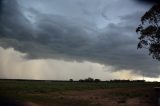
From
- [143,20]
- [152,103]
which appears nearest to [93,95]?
[152,103]

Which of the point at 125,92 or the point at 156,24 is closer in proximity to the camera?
the point at 125,92

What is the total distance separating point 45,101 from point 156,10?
2098cm

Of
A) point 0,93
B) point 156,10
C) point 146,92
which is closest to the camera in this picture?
point 0,93

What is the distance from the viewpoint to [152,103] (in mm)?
34625

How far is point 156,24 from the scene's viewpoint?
160 ft

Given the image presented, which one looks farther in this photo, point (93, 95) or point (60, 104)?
point (93, 95)

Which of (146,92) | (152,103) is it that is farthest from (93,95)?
(152,103)

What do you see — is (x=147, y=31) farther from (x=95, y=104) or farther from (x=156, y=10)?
(x=95, y=104)

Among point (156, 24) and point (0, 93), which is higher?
point (156, 24)

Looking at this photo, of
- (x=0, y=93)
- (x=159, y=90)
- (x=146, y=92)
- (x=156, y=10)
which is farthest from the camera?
(x=156, y=10)

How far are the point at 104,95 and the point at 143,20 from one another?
1247cm

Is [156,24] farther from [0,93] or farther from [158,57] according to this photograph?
[0,93]

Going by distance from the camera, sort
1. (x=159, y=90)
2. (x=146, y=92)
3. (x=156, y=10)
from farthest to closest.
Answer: (x=156, y=10) < (x=146, y=92) < (x=159, y=90)

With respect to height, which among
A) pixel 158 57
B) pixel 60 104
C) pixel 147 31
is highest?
pixel 147 31
